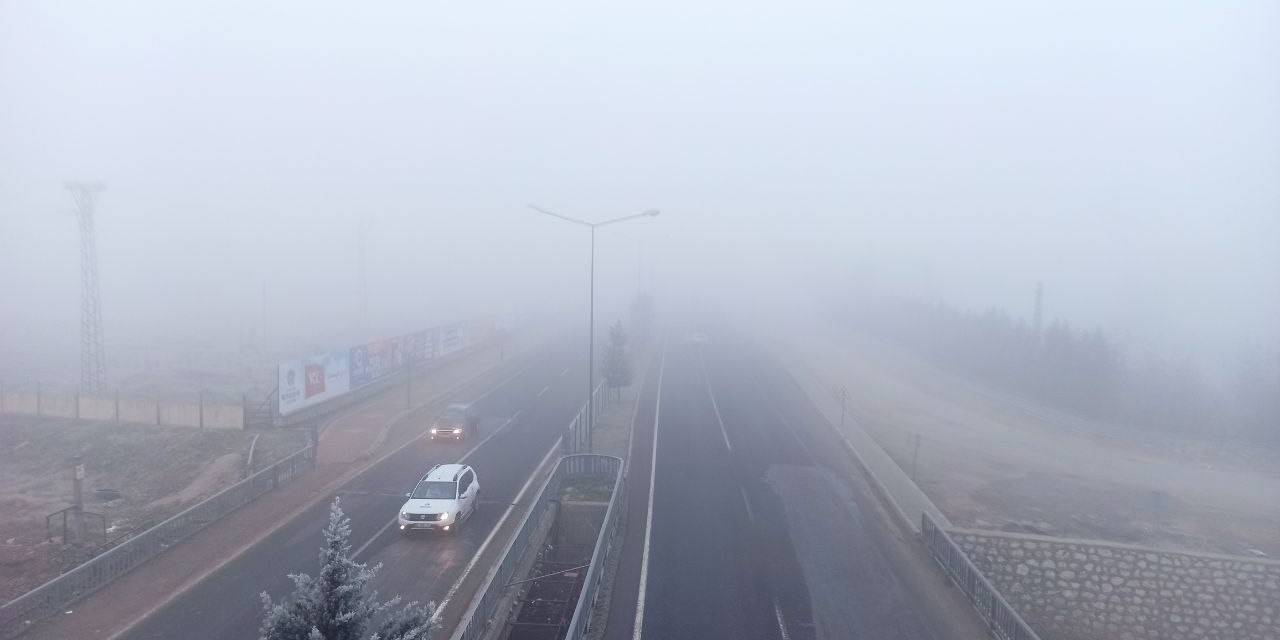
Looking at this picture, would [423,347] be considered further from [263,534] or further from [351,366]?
[263,534]

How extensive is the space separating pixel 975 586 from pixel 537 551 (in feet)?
29.3

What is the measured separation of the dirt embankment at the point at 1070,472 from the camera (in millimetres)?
20047

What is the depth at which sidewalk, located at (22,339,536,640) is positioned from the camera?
12555 millimetres

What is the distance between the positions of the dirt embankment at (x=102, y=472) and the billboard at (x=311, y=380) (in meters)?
2.29

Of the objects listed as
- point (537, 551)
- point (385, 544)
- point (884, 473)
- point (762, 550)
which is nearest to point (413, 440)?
point (385, 544)

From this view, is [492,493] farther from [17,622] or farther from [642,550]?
[17,622]

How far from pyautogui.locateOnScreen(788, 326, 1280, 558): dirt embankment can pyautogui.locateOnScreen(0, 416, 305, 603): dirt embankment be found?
70.3 feet

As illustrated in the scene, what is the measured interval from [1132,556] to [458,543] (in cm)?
1514

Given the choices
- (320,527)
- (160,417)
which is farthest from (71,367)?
(320,527)

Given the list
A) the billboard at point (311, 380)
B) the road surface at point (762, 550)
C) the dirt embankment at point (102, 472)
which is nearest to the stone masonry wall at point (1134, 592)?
the road surface at point (762, 550)

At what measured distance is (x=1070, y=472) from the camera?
1048 inches

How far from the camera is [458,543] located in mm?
16641

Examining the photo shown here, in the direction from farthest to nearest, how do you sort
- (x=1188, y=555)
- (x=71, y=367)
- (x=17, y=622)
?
(x=71, y=367)
(x=1188, y=555)
(x=17, y=622)

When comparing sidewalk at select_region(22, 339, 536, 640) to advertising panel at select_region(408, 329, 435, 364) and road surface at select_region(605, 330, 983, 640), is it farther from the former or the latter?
road surface at select_region(605, 330, 983, 640)
